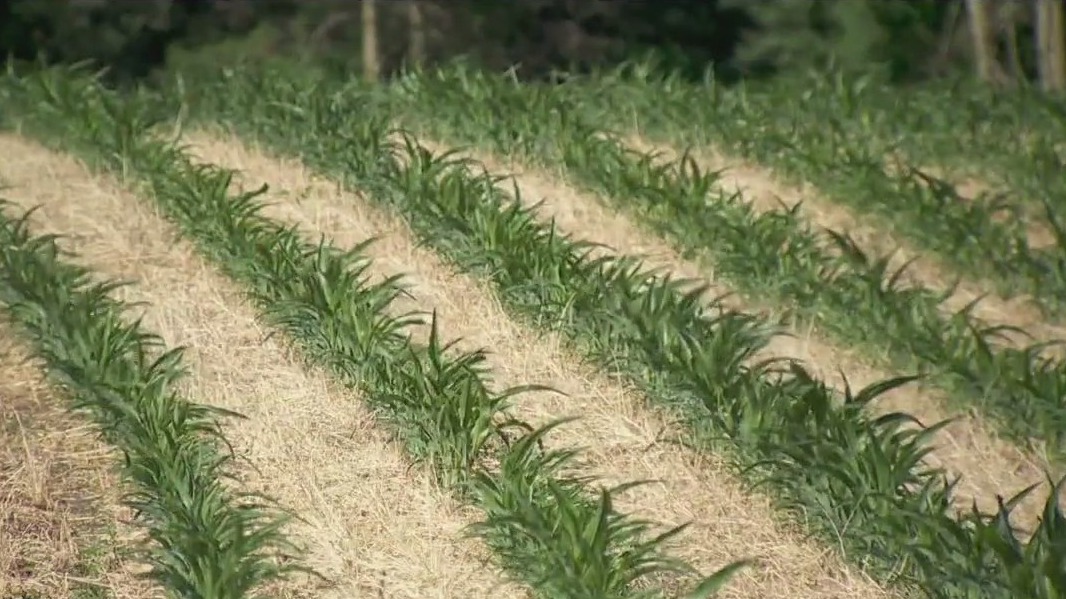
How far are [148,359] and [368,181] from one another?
6.24 ft

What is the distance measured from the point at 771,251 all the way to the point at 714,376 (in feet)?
5.62

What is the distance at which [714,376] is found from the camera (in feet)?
17.3

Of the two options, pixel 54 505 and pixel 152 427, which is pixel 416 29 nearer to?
pixel 152 427

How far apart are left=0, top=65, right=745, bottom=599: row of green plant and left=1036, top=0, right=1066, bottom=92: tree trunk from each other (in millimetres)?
8789

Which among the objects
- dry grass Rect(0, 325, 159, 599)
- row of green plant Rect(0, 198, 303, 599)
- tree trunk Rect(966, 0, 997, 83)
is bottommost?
tree trunk Rect(966, 0, 997, 83)

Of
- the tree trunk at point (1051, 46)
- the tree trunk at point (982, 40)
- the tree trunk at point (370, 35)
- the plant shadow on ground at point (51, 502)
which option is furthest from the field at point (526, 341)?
the tree trunk at point (370, 35)

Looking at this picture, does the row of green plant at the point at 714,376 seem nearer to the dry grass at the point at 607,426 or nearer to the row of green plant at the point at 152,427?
the dry grass at the point at 607,426

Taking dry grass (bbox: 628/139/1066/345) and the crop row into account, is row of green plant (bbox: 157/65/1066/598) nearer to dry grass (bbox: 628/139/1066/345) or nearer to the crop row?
dry grass (bbox: 628/139/1066/345)

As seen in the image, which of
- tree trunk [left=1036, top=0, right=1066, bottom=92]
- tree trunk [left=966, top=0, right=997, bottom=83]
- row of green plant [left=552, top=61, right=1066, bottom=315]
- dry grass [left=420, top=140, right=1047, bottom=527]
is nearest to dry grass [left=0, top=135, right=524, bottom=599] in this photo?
dry grass [left=420, top=140, right=1047, bottom=527]

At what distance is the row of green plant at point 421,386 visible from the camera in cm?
416

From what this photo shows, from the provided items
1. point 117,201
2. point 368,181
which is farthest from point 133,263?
point 368,181

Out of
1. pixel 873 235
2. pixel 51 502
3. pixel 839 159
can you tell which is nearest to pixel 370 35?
pixel 839 159

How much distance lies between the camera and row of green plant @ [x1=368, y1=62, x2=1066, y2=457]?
6.03 metres

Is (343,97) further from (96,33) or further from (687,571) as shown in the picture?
(96,33)
